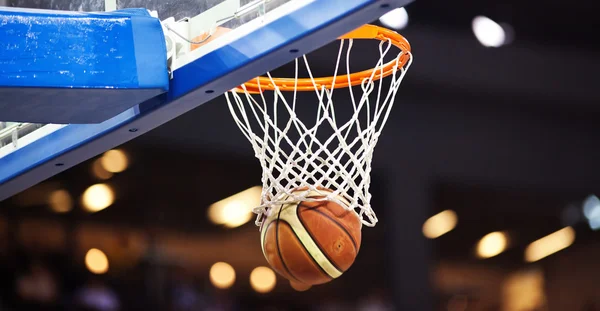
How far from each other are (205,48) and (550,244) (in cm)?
479

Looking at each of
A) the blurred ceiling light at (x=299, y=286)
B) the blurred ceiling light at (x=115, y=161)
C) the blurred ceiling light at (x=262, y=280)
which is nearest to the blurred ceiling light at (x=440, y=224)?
the blurred ceiling light at (x=299, y=286)

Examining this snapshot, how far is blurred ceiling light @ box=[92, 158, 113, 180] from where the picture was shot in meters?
5.59

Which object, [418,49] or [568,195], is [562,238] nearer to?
[568,195]

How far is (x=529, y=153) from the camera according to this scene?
6.09m

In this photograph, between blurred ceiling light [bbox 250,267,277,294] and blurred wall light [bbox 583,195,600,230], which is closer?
blurred ceiling light [bbox 250,267,277,294]

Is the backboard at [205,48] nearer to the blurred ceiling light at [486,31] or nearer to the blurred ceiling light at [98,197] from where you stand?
the blurred ceiling light at [98,197]

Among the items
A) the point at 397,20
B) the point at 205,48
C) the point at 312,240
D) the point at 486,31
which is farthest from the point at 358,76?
the point at 486,31

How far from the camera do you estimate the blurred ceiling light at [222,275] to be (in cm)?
564

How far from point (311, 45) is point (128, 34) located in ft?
1.33

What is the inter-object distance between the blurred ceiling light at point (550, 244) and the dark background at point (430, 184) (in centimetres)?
5

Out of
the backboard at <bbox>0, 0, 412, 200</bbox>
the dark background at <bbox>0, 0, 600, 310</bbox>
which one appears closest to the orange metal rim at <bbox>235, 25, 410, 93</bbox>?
the backboard at <bbox>0, 0, 412, 200</bbox>

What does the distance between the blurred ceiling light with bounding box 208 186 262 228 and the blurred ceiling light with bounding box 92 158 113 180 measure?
677 millimetres

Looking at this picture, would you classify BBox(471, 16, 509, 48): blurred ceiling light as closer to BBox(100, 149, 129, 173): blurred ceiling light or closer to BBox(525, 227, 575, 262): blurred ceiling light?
BBox(525, 227, 575, 262): blurred ceiling light

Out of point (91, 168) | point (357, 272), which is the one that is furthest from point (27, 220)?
point (357, 272)
